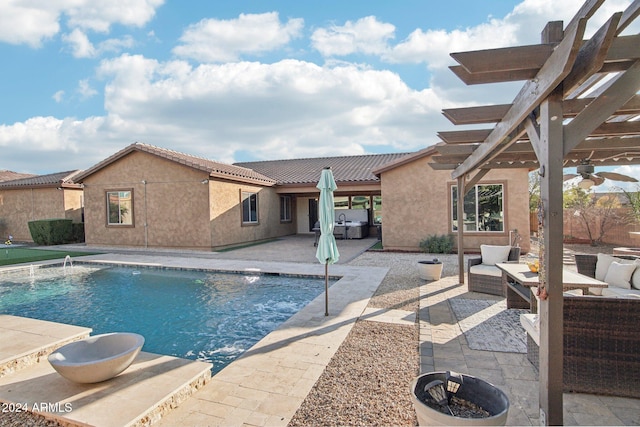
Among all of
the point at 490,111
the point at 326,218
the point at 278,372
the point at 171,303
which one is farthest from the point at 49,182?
the point at 490,111

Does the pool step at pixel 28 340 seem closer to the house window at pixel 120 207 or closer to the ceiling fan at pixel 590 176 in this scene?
the ceiling fan at pixel 590 176

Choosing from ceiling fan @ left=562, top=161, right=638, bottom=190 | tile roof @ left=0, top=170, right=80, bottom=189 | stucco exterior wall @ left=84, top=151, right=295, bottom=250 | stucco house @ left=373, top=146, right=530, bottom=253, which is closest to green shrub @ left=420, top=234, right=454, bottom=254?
stucco house @ left=373, top=146, right=530, bottom=253

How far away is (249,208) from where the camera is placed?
53.0 feet

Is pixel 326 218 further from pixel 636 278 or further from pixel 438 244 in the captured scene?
pixel 438 244

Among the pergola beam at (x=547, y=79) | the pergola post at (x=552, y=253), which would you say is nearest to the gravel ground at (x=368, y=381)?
the pergola post at (x=552, y=253)

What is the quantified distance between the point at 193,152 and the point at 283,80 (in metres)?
7.02

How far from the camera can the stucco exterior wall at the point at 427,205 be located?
→ 11906mm

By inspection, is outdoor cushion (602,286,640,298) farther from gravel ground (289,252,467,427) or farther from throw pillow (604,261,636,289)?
gravel ground (289,252,467,427)

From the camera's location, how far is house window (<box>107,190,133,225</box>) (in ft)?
49.7

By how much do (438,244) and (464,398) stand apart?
1050 centimetres

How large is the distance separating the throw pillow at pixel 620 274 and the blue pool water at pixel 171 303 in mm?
5291

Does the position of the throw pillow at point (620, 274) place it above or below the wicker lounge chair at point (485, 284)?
above

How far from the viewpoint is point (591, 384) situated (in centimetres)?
312

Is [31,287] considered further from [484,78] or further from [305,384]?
[484,78]
